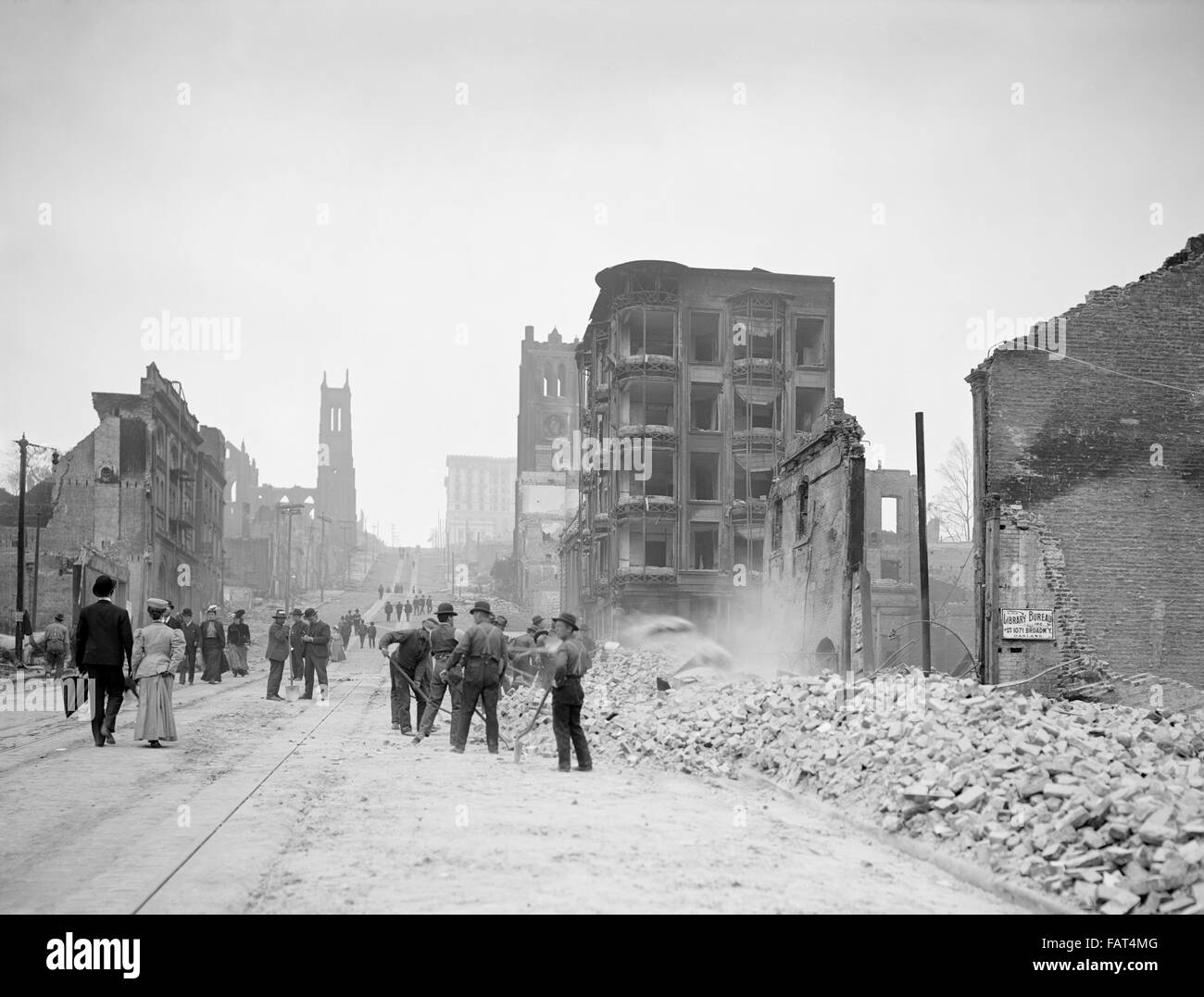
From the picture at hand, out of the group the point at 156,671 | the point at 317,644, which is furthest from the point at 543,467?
the point at 156,671

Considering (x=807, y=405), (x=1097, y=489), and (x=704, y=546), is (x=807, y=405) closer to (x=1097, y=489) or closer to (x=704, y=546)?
(x=704, y=546)

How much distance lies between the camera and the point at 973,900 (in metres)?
7.16

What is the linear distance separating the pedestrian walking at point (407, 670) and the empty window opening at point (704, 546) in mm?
32170

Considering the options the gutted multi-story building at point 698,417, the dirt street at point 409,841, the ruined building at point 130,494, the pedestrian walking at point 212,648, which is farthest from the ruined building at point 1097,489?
the ruined building at point 130,494

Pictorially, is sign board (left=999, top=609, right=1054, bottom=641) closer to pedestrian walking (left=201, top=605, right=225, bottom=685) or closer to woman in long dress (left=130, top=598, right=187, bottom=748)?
woman in long dress (left=130, top=598, right=187, bottom=748)

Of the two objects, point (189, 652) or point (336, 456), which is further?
point (336, 456)

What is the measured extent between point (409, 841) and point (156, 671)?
6146 millimetres

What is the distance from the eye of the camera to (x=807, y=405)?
50844 millimetres

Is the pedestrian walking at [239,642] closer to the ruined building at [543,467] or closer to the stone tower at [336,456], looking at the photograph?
the ruined building at [543,467]

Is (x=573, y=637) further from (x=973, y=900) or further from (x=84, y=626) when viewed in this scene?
(x=973, y=900)

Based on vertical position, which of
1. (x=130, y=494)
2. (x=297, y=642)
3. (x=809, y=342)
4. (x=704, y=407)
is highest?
(x=809, y=342)

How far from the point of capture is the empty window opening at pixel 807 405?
50375 mm
